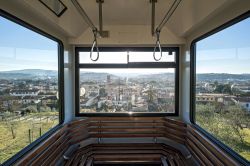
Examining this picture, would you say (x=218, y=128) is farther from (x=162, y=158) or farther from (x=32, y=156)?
(x=32, y=156)

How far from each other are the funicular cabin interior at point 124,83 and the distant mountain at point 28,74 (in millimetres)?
13

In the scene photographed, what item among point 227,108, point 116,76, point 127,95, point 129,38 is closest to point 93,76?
point 116,76

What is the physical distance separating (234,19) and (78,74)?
2.60 meters

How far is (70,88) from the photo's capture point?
359cm

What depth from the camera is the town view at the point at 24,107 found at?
1.86m

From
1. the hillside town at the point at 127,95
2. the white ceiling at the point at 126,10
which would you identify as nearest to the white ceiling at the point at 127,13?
the white ceiling at the point at 126,10

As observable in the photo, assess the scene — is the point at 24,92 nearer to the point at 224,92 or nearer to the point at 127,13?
the point at 127,13

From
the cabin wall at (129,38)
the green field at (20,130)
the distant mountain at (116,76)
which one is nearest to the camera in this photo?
the green field at (20,130)

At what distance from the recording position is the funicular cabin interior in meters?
1.96

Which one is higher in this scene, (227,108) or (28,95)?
(28,95)

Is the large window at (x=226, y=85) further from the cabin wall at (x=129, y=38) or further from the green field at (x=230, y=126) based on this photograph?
the cabin wall at (x=129, y=38)

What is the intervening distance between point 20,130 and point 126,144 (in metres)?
1.78

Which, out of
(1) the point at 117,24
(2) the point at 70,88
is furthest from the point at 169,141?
(1) the point at 117,24

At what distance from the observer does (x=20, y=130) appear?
2125 millimetres
